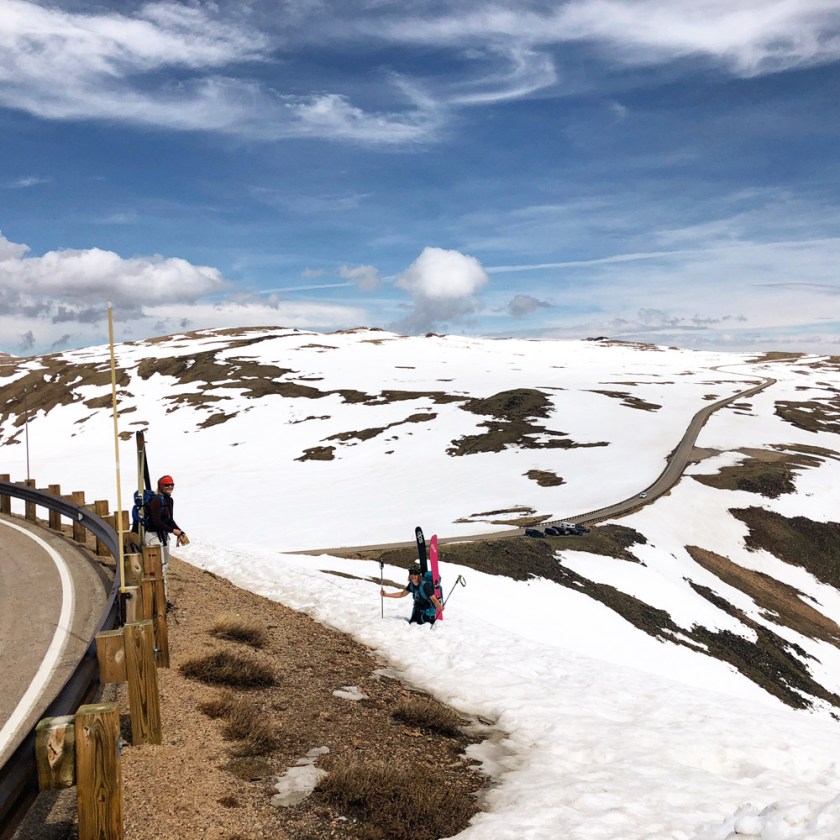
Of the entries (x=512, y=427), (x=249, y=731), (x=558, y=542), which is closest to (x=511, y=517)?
(x=558, y=542)

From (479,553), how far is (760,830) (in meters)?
28.7

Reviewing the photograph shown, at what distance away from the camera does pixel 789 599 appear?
141 ft

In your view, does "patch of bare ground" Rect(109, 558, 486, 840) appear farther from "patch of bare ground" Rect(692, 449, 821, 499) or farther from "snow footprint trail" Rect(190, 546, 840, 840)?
"patch of bare ground" Rect(692, 449, 821, 499)

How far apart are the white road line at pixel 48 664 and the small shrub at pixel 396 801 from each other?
3.66m

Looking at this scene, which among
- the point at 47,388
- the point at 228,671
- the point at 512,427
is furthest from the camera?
the point at 47,388

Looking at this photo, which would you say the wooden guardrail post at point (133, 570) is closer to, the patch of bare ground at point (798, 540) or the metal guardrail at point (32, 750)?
the metal guardrail at point (32, 750)

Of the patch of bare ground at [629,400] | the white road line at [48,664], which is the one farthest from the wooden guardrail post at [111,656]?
the patch of bare ground at [629,400]

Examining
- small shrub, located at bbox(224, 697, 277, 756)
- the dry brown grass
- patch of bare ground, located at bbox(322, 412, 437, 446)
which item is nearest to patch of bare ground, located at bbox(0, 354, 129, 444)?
patch of bare ground, located at bbox(322, 412, 437, 446)

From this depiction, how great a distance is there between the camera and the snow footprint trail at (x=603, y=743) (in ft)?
22.9

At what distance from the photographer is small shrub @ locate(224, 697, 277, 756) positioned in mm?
7754

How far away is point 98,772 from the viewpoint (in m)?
4.83

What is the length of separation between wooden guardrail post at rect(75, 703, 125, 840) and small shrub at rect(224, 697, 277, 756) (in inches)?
111

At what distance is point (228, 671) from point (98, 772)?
5.05 metres

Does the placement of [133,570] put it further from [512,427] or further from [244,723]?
[512,427]
